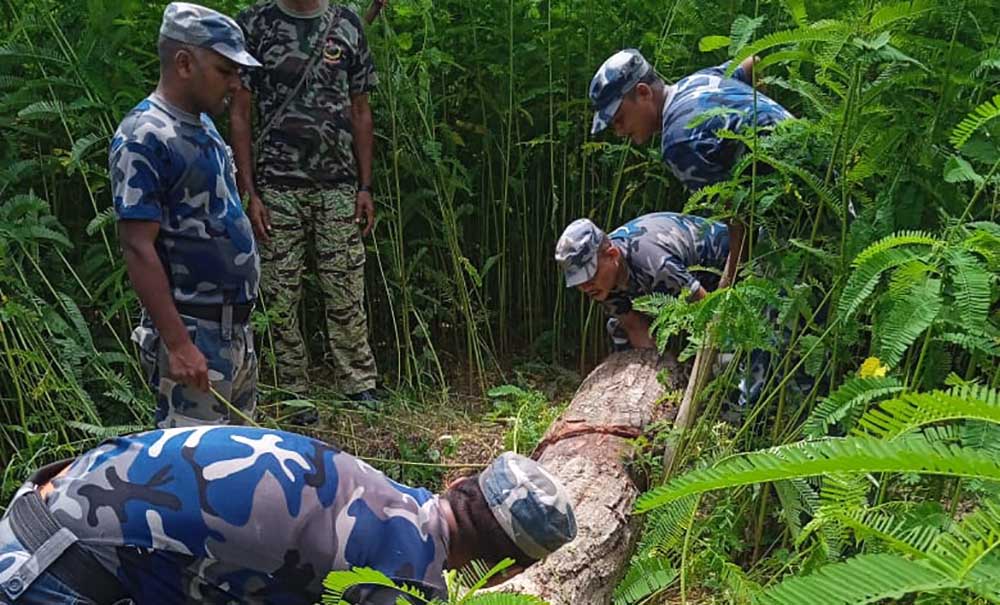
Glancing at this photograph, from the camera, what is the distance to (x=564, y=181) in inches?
202

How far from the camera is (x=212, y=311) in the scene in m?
3.06

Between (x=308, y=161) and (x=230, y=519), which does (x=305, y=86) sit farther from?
(x=230, y=519)

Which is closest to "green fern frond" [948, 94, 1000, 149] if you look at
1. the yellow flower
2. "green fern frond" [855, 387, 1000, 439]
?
the yellow flower

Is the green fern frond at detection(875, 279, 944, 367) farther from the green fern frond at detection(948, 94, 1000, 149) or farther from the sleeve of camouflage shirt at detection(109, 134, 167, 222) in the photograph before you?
the sleeve of camouflage shirt at detection(109, 134, 167, 222)

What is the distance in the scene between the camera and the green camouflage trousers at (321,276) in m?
4.33

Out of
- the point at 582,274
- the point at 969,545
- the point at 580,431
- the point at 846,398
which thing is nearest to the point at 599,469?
the point at 580,431

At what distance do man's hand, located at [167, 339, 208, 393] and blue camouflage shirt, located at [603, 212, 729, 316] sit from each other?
1.82 meters

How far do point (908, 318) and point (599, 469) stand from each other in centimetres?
133

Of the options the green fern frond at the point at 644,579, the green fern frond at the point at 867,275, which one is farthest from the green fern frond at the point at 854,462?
the green fern frond at the point at 644,579

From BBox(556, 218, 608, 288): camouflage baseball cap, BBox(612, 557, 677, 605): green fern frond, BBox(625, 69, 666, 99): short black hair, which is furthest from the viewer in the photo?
BBox(556, 218, 608, 288): camouflage baseball cap

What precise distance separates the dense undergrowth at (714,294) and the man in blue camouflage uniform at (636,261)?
55 cm

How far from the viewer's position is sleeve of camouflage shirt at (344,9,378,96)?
4270 mm

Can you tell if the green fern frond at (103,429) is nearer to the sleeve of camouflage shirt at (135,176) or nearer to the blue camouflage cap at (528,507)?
the sleeve of camouflage shirt at (135,176)

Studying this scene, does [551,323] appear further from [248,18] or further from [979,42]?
[979,42]
